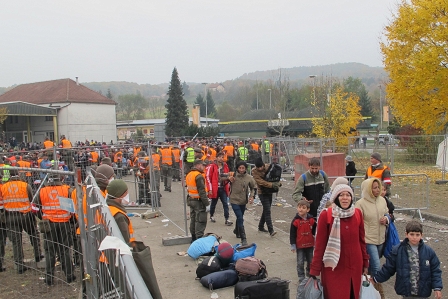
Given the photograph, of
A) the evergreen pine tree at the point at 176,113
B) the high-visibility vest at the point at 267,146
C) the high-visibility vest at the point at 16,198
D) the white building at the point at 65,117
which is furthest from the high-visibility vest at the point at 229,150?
the evergreen pine tree at the point at 176,113

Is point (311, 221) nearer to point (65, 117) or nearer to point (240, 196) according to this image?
point (240, 196)

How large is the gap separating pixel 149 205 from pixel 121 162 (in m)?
3.44

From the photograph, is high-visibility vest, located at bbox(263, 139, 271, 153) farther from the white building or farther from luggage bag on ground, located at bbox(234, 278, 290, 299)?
the white building

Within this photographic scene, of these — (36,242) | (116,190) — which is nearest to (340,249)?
(116,190)

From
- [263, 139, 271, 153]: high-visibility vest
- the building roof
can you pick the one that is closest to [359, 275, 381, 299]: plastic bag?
[263, 139, 271, 153]: high-visibility vest

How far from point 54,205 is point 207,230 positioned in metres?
4.66

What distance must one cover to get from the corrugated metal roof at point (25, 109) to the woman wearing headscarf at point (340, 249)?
45552 mm

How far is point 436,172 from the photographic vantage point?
53.9ft

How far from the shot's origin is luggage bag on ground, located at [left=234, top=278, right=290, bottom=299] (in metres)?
5.18

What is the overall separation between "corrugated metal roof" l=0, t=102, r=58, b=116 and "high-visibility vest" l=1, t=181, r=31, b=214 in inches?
1618

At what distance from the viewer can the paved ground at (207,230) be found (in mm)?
6422

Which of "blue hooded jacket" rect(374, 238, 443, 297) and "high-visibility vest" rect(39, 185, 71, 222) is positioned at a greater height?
"high-visibility vest" rect(39, 185, 71, 222)

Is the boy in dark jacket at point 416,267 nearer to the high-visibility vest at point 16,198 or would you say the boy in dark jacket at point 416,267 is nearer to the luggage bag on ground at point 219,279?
the luggage bag on ground at point 219,279


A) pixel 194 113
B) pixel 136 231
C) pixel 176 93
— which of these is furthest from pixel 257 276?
pixel 176 93
